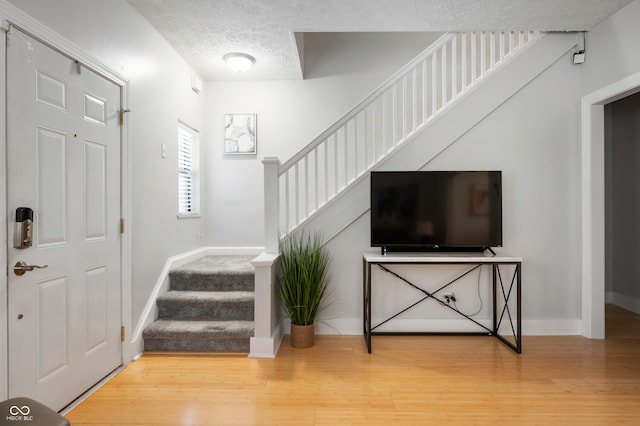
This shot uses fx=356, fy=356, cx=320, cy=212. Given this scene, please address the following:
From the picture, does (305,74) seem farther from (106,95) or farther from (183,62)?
(106,95)

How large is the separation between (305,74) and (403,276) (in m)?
2.78

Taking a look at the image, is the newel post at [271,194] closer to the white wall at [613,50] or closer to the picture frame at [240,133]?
the picture frame at [240,133]

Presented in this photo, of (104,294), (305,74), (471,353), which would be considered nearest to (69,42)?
(104,294)

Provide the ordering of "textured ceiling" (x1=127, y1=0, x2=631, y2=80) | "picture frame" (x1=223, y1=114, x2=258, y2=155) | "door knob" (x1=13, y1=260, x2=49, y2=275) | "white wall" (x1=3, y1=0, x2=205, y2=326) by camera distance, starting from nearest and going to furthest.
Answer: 1. "door knob" (x1=13, y1=260, x2=49, y2=275)
2. "white wall" (x1=3, y1=0, x2=205, y2=326)
3. "textured ceiling" (x1=127, y1=0, x2=631, y2=80)
4. "picture frame" (x1=223, y1=114, x2=258, y2=155)

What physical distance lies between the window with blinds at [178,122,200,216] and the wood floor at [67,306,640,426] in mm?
1826

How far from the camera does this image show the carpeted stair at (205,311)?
3111 millimetres

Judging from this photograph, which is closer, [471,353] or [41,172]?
[41,172]

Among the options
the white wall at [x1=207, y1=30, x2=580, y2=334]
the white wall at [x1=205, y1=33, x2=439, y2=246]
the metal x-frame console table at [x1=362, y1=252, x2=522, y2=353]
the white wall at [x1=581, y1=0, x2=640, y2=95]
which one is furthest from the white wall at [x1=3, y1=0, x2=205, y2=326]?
the white wall at [x1=581, y1=0, x2=640, y2=95]

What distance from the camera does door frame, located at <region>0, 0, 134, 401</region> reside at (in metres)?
1.78

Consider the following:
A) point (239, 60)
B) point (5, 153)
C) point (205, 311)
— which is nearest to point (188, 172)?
point (239, 60)

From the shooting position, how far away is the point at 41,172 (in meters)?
2.03

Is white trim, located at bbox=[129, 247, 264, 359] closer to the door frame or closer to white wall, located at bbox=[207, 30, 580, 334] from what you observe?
the door frame

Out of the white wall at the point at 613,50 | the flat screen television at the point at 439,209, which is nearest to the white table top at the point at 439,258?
the flat screen television at the point at 439,209

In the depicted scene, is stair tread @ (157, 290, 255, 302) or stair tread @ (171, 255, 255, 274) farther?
stair tread @ (171, 255, 255, 274)
